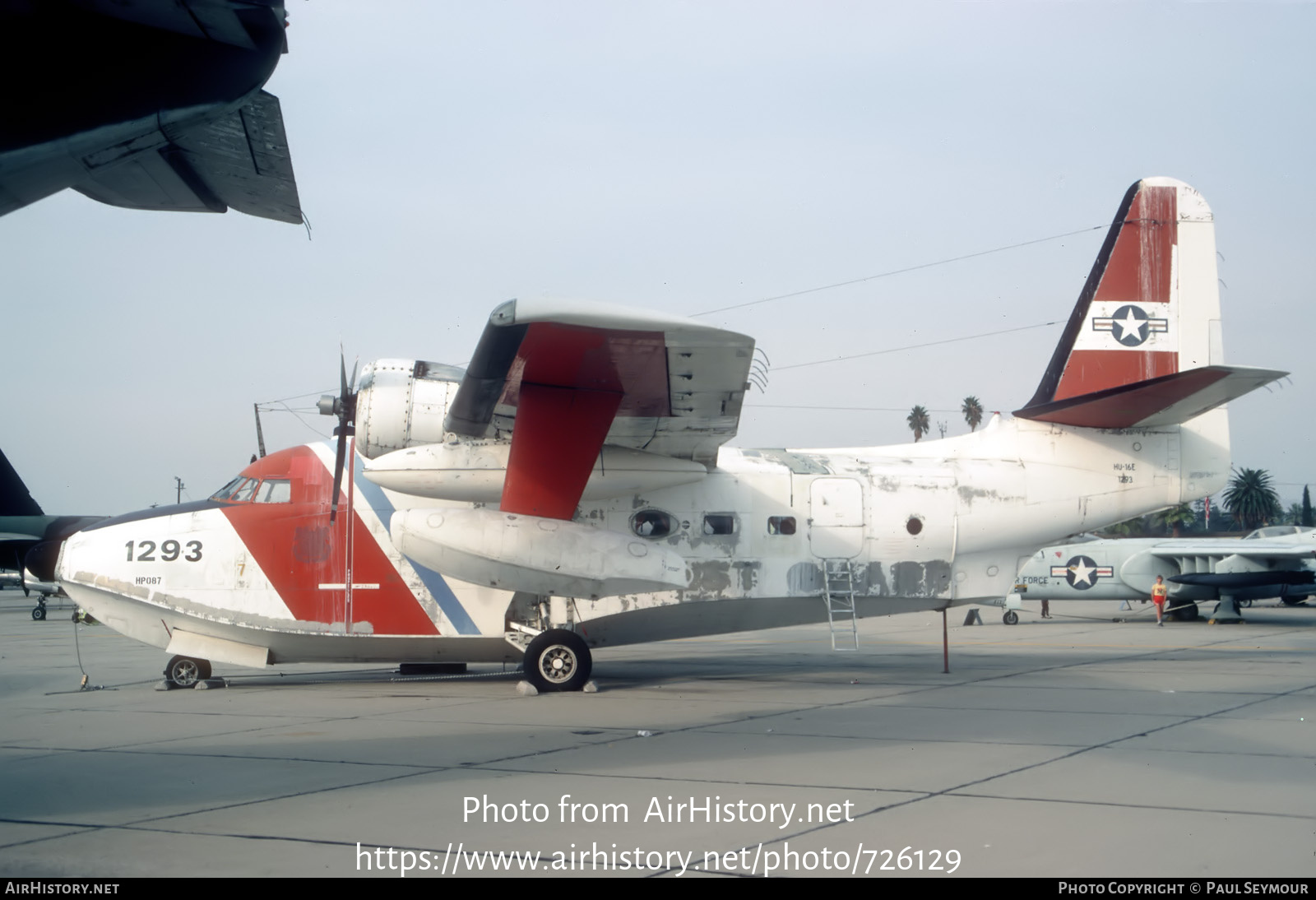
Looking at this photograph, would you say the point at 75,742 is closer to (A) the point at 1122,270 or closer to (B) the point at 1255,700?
(B) the point at 1255,700

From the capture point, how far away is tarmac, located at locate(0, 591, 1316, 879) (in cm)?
492

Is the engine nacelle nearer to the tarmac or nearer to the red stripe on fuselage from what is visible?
the red stripe on fuselage

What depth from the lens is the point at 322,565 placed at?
1255 cm

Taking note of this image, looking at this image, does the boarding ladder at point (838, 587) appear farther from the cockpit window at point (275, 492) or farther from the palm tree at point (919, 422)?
the palm tree at point (919, 422)

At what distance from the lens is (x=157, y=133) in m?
4.81

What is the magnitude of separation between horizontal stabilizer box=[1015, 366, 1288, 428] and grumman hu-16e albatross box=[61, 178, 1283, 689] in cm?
4

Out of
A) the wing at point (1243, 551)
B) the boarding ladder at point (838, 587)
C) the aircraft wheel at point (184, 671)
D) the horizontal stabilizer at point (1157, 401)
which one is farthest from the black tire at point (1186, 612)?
the aircraft wheel at point (184, 671)

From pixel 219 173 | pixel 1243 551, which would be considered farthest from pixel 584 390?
pixel 1243 551

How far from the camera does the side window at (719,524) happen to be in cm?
1283

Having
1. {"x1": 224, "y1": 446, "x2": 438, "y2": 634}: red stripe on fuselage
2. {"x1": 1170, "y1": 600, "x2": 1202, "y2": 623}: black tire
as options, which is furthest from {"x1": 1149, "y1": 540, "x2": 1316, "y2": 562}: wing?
{"x1": 224, "y1": 446, "x2": 438, "y2": 634}: red stripe on fuselage

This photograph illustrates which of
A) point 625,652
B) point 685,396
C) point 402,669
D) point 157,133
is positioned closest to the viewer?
point 157,133

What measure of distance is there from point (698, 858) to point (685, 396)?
6.15 meters

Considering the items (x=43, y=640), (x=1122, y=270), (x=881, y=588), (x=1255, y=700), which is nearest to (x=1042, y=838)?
(x=1255, y=700)

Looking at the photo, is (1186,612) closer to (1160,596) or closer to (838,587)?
(1160,596)
